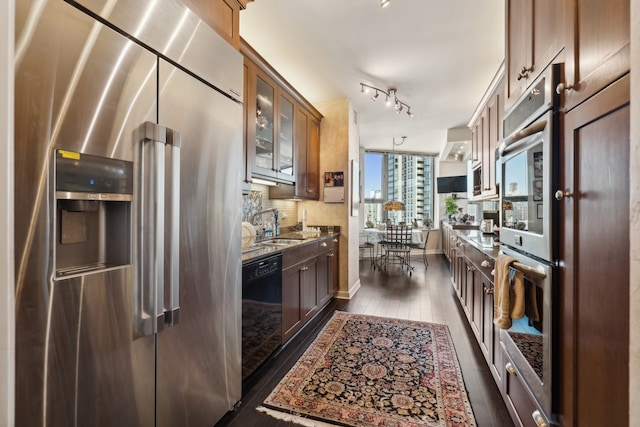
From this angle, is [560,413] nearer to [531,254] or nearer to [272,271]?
[531,254]

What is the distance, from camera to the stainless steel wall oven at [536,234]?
1079 millimetres

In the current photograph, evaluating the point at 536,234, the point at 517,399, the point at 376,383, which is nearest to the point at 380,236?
the point at 376,383

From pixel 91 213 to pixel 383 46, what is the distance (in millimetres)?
2716

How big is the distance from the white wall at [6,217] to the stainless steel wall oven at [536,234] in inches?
69.0

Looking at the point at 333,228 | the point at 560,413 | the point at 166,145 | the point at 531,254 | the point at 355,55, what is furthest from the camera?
the point at 333,228

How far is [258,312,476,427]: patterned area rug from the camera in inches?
64.2

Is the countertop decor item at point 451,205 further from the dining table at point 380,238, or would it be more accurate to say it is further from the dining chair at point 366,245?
the dining chair at point 366,245

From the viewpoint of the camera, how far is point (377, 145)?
22.4ft

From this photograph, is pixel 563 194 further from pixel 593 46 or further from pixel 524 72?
pixel 524 72

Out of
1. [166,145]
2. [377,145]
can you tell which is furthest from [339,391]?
[377,145]

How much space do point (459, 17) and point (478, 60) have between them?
2.73ft

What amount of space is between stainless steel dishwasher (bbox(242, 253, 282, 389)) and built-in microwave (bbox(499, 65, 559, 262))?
5.19 ft

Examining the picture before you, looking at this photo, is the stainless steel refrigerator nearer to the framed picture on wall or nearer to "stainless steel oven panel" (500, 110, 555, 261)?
"stainless steel oven panel" (500, 110, 555, 261)

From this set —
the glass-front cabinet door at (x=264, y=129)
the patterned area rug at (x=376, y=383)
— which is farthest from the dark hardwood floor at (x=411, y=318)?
the glass-front cabinet door at (x=264, y=129)
